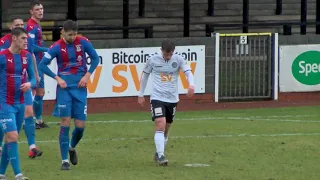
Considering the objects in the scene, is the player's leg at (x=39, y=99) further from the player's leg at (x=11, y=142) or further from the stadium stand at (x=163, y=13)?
the stadium stand at (x=163, y=13)

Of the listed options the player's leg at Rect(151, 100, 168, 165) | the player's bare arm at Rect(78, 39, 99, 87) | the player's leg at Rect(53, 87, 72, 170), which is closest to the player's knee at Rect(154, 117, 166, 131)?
the player's leg at Rect(151, 100, 168, 165)

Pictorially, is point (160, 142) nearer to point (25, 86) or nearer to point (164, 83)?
point (164, 83)

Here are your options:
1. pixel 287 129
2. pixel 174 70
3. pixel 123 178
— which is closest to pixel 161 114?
pixel 174 70

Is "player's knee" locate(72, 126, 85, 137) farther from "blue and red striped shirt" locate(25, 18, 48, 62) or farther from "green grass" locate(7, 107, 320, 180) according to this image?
"blue and red striped shirt" locate(25, 18, 48, 62)

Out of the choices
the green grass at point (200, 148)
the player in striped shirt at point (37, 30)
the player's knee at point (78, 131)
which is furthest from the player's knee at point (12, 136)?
the player in striped shirt at point (37, 30)

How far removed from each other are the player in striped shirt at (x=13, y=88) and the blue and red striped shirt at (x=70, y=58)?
79 centimetres

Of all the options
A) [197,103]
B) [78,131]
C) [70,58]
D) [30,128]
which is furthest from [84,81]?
[197,103]

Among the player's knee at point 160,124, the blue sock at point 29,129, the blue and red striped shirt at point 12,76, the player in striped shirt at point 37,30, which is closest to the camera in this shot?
the blue and red striped shirt at point 12,76

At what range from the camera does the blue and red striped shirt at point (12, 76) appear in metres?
12.0

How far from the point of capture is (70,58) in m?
12.9

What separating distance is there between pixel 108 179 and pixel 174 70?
2222 millimetres

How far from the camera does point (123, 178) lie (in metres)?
12.3

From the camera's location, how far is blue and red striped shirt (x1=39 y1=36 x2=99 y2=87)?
1290 centimetres

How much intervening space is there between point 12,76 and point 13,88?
6.0 inches
